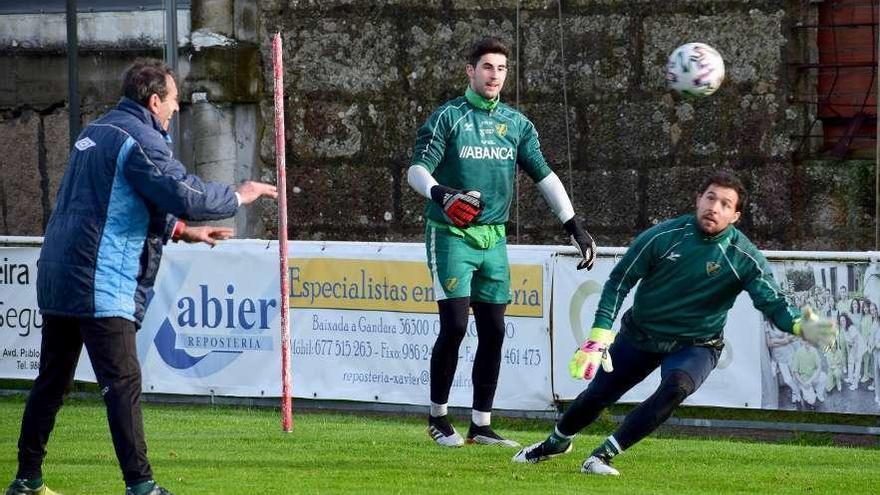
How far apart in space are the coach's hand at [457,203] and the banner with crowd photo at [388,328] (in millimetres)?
3216

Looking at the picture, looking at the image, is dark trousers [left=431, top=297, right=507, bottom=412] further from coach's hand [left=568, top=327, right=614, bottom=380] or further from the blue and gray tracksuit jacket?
the blue and gray tracksuit jacket

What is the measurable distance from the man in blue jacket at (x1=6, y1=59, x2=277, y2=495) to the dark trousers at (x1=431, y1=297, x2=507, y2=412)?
194 centimetres

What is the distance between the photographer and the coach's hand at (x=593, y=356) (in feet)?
25.0

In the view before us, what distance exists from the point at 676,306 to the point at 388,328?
434 cm

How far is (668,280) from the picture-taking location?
7.82 m

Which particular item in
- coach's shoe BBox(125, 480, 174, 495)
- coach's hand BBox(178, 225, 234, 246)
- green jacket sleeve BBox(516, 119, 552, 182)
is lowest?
coach's shoe BBox(125, 480, 174, 495)

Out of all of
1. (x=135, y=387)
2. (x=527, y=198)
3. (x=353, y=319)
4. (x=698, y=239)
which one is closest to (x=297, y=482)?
(x=135, y=387)

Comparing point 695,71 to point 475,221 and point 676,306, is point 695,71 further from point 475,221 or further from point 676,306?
point 676,306

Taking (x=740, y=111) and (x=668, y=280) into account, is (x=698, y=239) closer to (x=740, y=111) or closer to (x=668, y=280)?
(x=668, y=280)

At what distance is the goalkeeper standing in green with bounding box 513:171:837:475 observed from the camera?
7680 millimetres

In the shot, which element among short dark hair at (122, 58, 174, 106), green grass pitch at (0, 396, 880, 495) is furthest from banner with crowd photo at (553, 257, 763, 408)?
short dark hair at (122, 58, 174, 106)

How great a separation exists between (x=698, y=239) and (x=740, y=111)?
5830 millimetres

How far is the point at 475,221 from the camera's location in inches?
341

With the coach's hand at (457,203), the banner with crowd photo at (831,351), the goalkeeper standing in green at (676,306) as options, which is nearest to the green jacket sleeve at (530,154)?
the coach's hand at (457,203)
